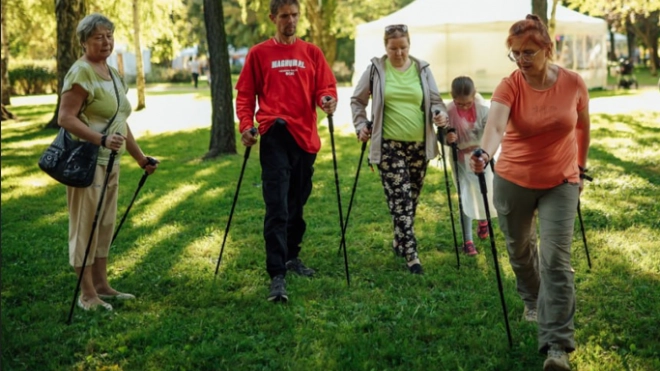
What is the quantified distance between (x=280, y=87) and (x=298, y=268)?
151 centimetres

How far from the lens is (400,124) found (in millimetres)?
6195

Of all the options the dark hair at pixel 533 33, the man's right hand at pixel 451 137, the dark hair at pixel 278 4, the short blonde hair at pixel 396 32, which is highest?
the dark hair at pixel 278 4

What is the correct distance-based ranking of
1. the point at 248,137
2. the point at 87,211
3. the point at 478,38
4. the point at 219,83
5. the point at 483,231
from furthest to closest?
the point at 478,38 → the point at 219,83 → the point at 483,231 → the point at 248,137 → the point at 87,211

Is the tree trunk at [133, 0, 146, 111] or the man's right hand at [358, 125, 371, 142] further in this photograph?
the tree trunk at [133, 0, 146, 111]

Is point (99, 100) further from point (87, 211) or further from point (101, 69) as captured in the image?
point (87, 211)

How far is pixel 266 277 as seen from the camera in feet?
20.2

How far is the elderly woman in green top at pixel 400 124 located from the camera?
6203 millimetres

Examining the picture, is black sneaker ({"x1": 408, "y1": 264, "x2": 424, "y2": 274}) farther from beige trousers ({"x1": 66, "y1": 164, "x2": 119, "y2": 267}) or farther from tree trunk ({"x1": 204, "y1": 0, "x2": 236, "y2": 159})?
tree trunk ({"x1": 204, "y1": 0, "x2": 236, "y2": 159})

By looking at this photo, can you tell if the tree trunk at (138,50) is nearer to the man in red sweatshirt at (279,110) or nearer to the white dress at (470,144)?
the white dress at (470,144)

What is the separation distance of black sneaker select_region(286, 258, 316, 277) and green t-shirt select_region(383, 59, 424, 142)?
1237 millimetres

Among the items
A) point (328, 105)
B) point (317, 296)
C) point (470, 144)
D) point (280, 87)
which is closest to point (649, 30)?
point (470, 144)

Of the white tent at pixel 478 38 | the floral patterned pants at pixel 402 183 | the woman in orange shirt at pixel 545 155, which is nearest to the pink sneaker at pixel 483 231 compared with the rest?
the floral patterned pants at pixel 402 183

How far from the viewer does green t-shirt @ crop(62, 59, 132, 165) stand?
505 centimetres

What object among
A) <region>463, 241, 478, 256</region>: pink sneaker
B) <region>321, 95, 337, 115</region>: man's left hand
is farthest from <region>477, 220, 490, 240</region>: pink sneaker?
<region>321, 95, 337, 115</region>: man's left hand
